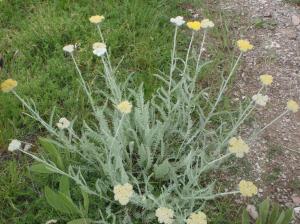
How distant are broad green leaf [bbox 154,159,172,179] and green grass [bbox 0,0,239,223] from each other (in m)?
0.35

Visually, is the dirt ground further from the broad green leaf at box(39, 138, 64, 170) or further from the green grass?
the broad green leaf at box(39, 138, 64, 170)

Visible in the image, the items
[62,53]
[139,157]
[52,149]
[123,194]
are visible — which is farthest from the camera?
[62,53]

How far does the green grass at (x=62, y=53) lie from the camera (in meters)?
2.46

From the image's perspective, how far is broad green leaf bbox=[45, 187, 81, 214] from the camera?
80.1 inches

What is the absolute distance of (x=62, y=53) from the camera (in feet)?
10.0

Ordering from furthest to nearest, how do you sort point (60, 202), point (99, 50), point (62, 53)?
point (62, 53)
point (60, 202)
point (99, 50)

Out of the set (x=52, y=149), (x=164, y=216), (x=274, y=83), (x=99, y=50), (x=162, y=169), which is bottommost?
(x=274, y=83)

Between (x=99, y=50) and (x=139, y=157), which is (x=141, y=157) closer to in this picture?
(x=139, y=157)

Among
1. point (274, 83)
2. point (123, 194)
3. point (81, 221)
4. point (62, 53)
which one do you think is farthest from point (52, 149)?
point (274, 83)

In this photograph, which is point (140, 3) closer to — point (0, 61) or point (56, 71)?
point (56, 71)

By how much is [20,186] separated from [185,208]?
2.94ft

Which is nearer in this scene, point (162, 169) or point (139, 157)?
point (162, 169)

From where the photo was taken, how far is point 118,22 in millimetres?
3268

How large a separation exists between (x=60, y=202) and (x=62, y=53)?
1.30 m
